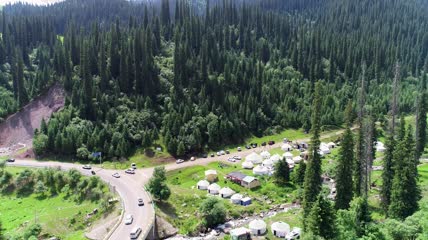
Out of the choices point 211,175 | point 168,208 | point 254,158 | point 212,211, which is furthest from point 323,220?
point 254,158

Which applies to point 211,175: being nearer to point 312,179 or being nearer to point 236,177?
point 236,177

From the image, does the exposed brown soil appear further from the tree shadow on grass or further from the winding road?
the tree shadow on grass

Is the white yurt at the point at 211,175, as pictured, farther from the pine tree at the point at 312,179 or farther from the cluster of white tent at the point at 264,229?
the pine tree at the point at 312,179

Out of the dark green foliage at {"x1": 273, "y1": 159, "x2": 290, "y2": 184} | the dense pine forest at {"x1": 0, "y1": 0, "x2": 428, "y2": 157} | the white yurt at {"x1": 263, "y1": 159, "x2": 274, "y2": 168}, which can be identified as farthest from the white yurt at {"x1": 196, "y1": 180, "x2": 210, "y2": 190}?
the dense pine forest at {"x1": 0, "y1": 0, "x2": 428, "y2": 157}

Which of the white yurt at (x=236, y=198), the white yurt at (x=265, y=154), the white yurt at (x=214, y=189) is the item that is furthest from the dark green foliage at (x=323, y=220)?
the white yurt at (x=265, y=154)

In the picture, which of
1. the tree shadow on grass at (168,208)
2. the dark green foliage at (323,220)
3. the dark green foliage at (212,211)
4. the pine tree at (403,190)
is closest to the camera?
the dark green foliage at (323,220)
